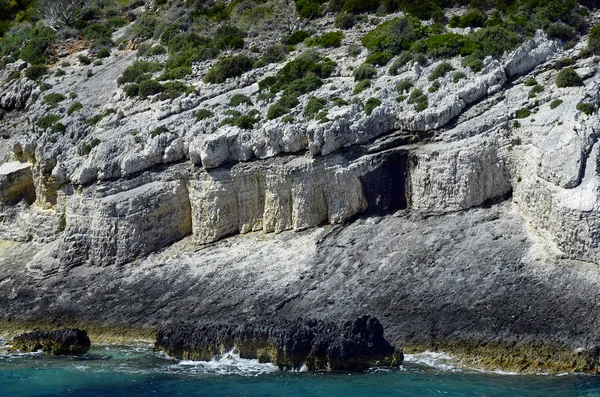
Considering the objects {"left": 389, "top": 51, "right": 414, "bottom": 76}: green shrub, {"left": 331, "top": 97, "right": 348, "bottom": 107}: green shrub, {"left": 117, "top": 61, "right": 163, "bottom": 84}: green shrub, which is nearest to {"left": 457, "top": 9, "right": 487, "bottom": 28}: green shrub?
{"left": 389, "top": 51, "right": 414, "bottom": 76}: green shrub

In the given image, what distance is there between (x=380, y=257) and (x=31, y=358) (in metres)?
13.9

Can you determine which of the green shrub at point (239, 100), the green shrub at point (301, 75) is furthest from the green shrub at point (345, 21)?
the green shrub at point (239, 100)

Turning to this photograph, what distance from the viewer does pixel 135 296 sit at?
49.6 meters

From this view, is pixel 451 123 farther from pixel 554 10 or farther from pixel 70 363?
pixel 70 363

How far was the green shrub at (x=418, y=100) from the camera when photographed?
5006 centimetres

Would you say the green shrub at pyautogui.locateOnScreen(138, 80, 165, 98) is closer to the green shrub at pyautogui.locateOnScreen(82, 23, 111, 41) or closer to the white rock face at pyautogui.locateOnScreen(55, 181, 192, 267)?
the white rock face at pyautogui.locateOnScreen(55, 181, 192, 267)

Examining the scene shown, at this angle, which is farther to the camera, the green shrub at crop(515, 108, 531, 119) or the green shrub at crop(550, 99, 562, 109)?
the green shrub at crop(515, 108, 531, 119)

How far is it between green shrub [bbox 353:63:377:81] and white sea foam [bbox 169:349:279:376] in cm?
1503

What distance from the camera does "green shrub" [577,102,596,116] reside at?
47.1 m

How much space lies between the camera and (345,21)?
62.0 metres

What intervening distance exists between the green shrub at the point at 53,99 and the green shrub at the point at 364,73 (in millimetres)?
16047

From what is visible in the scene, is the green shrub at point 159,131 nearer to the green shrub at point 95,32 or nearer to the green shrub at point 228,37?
the green shrub at point 228,37

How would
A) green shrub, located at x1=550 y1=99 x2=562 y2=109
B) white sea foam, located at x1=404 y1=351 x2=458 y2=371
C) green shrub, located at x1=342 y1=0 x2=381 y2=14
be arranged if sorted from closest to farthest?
1. white sea foam, located at x1=404 y1=351 x2=458 y2=371
2. green shrub, located at x1=550 y1=99 x2=562 y2=109
3. green shrub, located at x1=342 y1=0 x2=381 y2=14

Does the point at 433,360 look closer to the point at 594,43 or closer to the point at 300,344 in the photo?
the point at 300,344
